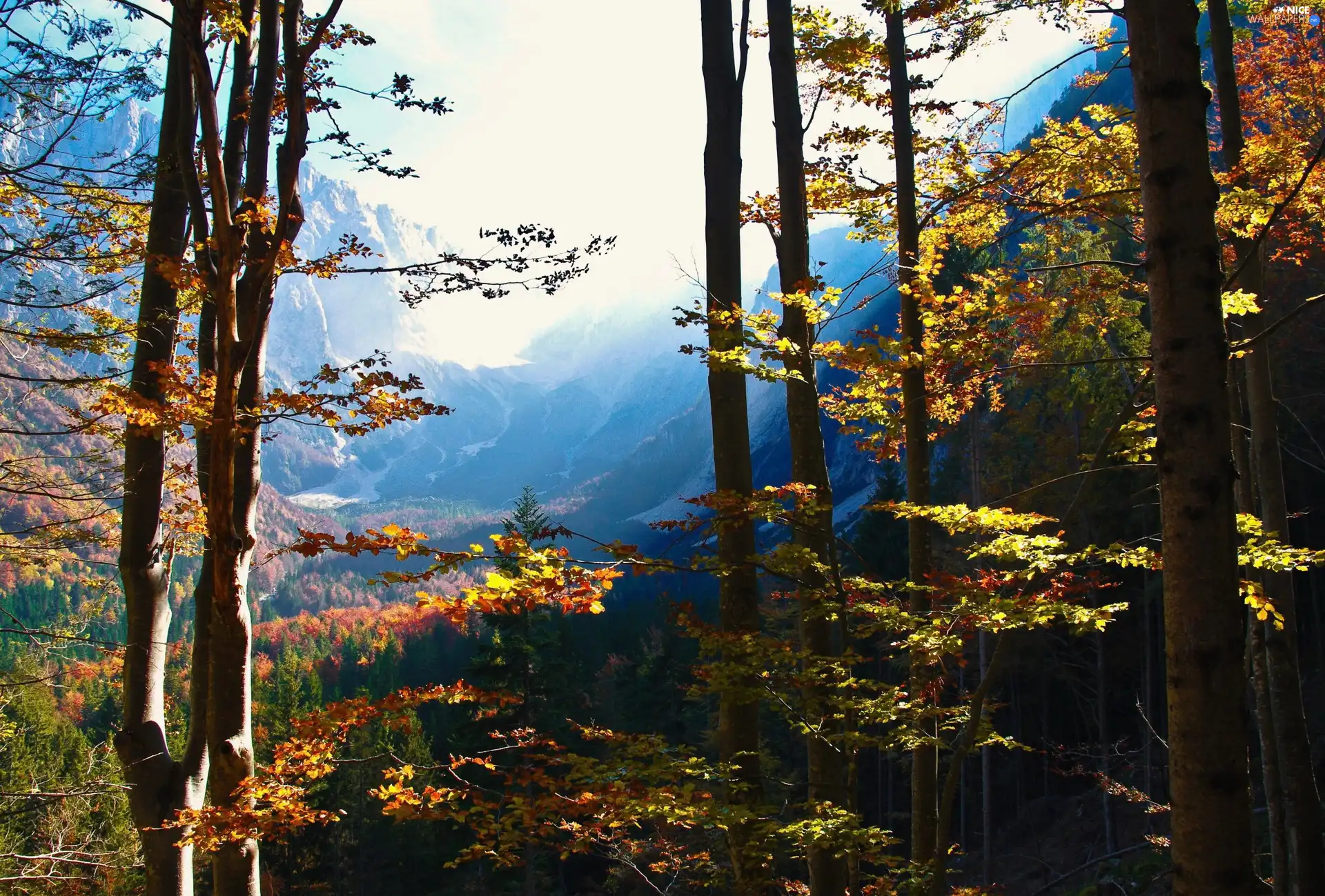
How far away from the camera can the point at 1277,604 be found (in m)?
5.21

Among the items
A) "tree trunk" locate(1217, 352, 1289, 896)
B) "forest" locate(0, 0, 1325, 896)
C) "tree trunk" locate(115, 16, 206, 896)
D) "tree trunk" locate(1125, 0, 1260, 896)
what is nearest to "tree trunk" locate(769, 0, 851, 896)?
"forest" locate(0, 0, 1325, 896)

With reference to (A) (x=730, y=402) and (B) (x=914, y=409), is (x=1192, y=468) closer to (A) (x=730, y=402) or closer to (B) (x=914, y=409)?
(A) (x=730, y=402)

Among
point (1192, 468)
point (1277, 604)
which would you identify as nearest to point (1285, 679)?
point (1277, 604)

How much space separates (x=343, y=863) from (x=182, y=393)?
996 inches

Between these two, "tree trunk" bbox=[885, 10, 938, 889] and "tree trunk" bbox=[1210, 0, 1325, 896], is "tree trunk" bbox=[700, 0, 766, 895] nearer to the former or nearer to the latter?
"tree trunk" bbox=[885, 10, 938, 889]

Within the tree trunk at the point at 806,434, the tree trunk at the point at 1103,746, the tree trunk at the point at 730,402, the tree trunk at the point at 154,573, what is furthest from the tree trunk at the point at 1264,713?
the tree trunk at the point at 1103,746

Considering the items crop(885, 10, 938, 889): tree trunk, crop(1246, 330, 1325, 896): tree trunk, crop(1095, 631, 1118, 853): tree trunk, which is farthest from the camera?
crop(1095, 631, 1118, 853): tree trunk

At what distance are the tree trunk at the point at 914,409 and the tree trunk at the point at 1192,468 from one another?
259 cm

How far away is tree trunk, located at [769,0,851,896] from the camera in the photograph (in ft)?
14.7

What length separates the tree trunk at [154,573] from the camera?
467cm

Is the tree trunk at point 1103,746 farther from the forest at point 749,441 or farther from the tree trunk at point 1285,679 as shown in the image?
the tree trunk at point 1285,679

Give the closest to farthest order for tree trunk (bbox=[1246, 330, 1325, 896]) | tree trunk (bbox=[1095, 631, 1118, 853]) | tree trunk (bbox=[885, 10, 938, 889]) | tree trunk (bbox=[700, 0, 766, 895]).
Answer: tree trunk (bbox=[700, 0, 766, 895])
tree trunk (bbox=[1246, 330, 1325, 896])
tree trunk (bbox=[885, 10, 938, 889])
tree trunk (bbox=[1095, 631, 1118, 853])

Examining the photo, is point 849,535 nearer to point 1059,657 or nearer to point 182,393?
point 1059,657

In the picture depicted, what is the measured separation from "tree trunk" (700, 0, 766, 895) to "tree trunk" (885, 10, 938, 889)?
1144 mm
